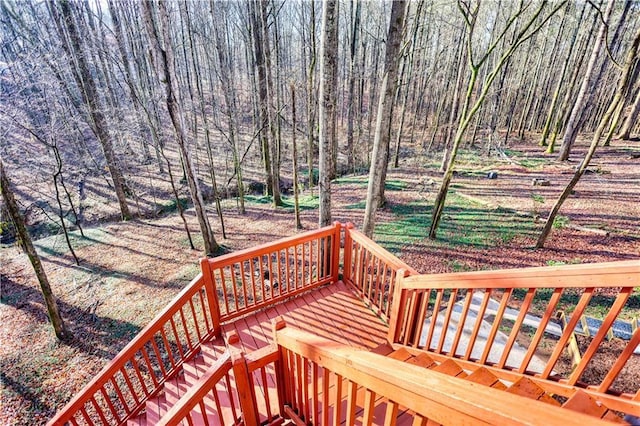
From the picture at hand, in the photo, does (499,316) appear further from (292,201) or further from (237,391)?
(292,201)

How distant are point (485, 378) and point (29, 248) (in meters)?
6.67

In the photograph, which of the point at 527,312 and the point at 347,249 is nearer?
the point at 527,312

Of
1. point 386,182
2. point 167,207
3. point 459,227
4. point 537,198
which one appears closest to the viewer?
point 459,227

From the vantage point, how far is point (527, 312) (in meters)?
3.60

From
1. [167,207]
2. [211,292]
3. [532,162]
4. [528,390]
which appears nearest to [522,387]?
[528,390]

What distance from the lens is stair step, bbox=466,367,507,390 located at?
217 cm

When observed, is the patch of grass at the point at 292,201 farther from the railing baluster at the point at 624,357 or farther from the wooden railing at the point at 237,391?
the railing baluster at the point at 624,357

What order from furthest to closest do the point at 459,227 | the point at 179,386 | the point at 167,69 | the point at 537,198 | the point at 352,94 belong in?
the point at 352,94 → the point at 537,198 → the point at 459,227 → the point at 167,69 → the point at 179,386

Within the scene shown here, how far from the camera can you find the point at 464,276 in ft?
8.05

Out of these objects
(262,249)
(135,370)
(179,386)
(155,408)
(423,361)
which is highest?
(262,249)

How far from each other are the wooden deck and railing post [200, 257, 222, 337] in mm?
127

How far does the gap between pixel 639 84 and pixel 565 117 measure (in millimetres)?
4373

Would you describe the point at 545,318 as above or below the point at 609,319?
below

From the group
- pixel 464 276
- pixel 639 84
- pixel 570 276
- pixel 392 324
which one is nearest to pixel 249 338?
pixel 392 324
